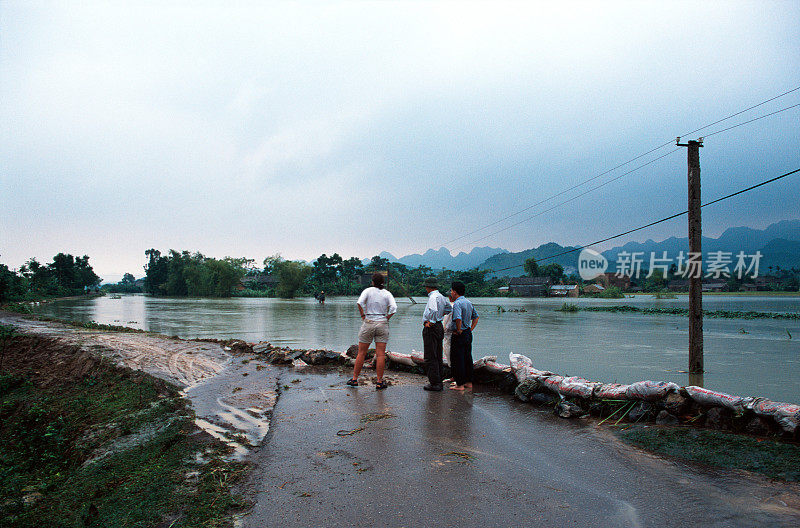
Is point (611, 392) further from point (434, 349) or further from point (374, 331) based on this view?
point (374, 331)

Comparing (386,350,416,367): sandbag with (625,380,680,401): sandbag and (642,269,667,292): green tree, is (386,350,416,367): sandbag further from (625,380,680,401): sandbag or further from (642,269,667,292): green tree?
(642,269,667,292): green tree

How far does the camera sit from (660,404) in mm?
5023

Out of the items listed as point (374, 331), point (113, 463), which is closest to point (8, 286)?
point (374, 331)

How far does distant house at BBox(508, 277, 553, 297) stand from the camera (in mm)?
81438

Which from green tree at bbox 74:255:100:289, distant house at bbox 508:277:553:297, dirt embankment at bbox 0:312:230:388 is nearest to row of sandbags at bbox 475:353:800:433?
dirt embankment at bbox 0:312:230:388

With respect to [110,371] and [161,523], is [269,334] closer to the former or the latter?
[110,371]

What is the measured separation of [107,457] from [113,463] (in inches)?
14.6

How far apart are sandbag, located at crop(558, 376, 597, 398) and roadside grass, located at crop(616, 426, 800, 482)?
884 mm

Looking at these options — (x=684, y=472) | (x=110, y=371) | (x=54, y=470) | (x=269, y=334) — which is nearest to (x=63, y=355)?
(x=110, y=371)

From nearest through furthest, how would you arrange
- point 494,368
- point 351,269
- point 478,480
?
1. point 478,480
2. point 494,368
3. point 351,269

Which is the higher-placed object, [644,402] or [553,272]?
[553,272]

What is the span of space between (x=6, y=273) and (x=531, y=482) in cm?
4927

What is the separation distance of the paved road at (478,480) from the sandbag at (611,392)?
53 centimetres

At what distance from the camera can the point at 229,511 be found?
9.54ft
